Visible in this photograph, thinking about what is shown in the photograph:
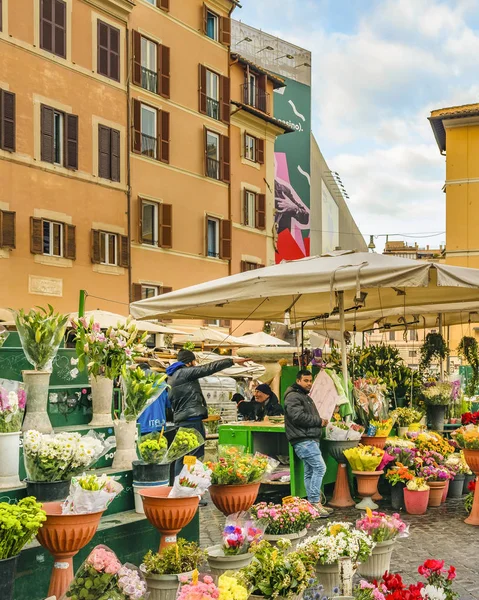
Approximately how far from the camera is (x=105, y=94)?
22.1 m

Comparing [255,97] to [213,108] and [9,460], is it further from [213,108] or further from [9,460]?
[9,460]

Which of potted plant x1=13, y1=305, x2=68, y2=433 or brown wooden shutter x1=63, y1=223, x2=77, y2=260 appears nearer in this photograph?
potted plant x1=13, y1=305, x2=68, y2=433

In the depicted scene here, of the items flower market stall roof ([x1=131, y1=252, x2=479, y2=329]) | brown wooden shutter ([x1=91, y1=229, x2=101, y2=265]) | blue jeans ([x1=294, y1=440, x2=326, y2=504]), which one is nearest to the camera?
flower market stall roof ([x1=131, y1=252, x2=479, y2=329])

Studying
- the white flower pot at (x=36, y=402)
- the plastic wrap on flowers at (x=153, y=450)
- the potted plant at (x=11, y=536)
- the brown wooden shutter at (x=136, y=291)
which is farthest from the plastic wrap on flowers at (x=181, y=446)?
the brown wooden shutter at (x=136, y=291)

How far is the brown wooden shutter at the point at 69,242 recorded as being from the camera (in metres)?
20.6

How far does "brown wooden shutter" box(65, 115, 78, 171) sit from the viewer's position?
2081 centimetres

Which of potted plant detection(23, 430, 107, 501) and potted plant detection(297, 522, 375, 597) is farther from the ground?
potted plant detection(23, 430, 107, 501)

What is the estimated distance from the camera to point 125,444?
5480 mm

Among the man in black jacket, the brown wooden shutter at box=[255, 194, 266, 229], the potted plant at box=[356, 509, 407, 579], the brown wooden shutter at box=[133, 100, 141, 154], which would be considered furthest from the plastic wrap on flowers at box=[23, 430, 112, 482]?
the brown wooden shutter at box=[255, 194, 266, 229]

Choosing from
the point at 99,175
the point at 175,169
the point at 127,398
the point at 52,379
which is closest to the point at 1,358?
the point at 52,379

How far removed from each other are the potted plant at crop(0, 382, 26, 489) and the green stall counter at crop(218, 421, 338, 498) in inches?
173

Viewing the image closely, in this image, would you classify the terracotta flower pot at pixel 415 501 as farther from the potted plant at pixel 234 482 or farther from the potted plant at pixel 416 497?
the potted plant at pixel 234 482

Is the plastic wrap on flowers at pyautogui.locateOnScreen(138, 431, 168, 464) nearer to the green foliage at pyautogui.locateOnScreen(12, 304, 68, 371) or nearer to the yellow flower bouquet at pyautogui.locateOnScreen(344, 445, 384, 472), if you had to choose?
the green foliage at pyautogui.locateOnScreen(12, 304, 68, 371)

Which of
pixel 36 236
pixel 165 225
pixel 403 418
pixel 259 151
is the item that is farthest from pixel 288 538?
pixel 259 151
